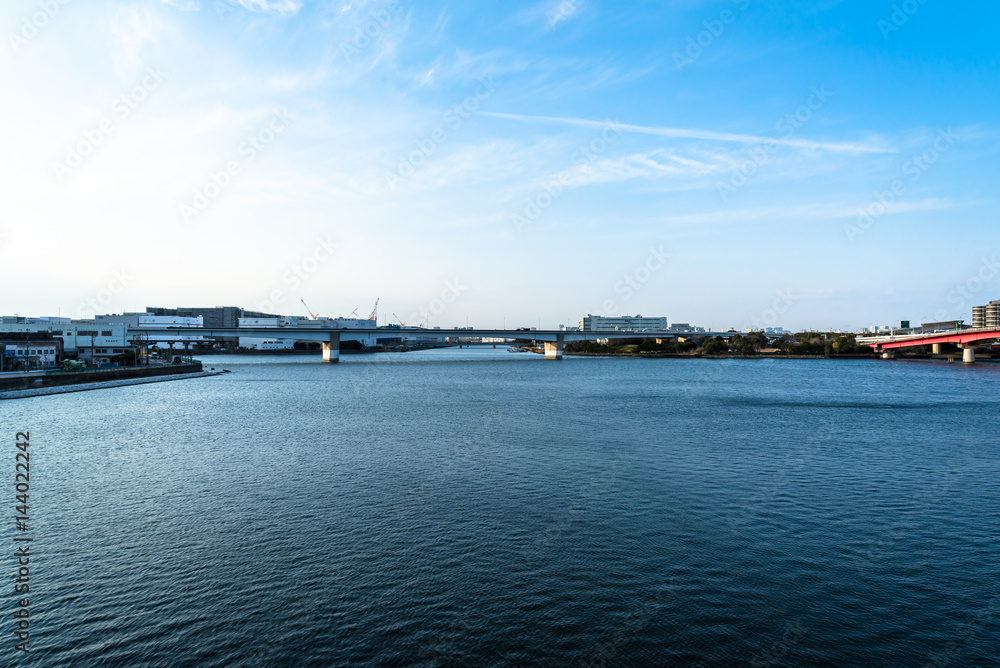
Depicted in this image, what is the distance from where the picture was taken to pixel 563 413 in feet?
123

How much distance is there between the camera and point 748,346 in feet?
430

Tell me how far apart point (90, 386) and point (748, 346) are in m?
128

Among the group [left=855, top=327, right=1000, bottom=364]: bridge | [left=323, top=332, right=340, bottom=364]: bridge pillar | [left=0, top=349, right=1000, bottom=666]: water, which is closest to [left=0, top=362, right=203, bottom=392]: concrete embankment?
[left=0, top=349, right=1000, bottom=666]: water

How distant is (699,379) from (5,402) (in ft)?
230

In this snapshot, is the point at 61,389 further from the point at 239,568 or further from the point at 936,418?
the point at 936,418

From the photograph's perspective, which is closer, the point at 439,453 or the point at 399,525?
the point at 399,525

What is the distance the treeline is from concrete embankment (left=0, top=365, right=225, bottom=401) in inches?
4126

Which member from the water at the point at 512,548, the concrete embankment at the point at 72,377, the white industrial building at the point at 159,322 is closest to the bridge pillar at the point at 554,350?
the white industrial building at the point at 159,322

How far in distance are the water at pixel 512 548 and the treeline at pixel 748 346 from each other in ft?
352

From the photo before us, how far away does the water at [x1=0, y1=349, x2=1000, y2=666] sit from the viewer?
9.39m

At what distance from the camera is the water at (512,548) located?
9391 millimetres

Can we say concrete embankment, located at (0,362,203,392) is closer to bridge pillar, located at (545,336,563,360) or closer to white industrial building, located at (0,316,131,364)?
white industrial building, located at (0,316,131,364)

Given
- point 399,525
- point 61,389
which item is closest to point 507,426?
point 399,525

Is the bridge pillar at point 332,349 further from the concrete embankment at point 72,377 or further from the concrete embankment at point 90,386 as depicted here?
the concrete embankment at point 72,377
